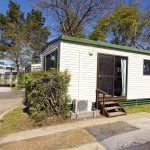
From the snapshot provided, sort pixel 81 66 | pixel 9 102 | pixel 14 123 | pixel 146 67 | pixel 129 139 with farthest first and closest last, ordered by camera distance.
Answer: pixel 9 102
pixel 146 67
pixel 81 66
pixel 14 123
pixel 129 139

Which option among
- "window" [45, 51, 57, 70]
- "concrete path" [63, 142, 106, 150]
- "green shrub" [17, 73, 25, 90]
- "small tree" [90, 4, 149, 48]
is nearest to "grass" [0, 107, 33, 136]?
"green shrub" [17, 73, 25, 90]

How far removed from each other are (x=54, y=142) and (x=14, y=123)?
7.53ft

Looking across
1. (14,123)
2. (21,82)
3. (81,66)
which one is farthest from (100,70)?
(21,82)

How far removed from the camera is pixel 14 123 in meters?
7.18

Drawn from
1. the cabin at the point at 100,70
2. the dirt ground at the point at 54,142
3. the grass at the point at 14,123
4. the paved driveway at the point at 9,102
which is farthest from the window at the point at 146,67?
the paved driveway at the point at 9,102

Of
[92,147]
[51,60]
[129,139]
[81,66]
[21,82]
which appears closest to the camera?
[92,147]

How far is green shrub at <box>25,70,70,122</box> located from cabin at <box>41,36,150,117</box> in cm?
69

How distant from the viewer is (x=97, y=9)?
22.3 meters

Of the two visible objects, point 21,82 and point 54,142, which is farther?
point 21,82

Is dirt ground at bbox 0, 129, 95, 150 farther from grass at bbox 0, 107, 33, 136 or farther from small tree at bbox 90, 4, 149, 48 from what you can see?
small tree at bbox 90, 4, 149, 48

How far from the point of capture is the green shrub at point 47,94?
7.41 m

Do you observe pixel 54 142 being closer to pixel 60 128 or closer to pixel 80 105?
pixel 60 128

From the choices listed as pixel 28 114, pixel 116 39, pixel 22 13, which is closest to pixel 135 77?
pixel 28 114

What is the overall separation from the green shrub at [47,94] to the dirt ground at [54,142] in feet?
5.14
